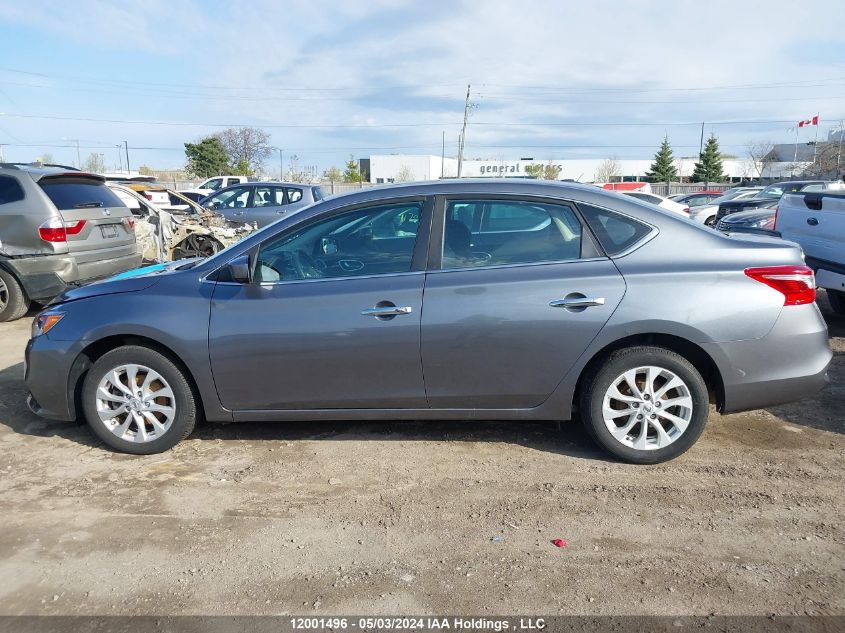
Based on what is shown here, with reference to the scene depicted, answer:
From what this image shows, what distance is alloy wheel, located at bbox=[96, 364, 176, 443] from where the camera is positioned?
4.07m

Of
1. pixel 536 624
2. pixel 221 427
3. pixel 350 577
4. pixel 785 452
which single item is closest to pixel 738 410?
pixel 785 452

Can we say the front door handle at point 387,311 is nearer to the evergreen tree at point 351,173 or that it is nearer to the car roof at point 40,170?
the car roof at point 40,170

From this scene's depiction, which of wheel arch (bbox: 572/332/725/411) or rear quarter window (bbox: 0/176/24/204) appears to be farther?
rear quarter window (bbox: 0/176/24/204)

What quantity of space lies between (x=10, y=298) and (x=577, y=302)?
22.8 feet

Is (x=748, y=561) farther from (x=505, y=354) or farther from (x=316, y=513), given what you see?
(x=316, y=513)

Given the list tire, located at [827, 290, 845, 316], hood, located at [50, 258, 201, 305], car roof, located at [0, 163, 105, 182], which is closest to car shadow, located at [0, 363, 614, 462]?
hood, located at [50, 258, 201, 305]

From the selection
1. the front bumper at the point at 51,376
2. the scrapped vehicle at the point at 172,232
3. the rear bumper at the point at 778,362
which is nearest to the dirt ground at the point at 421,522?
the front bumper at the point at 51,376

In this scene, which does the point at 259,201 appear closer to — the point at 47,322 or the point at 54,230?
the point at 54,230

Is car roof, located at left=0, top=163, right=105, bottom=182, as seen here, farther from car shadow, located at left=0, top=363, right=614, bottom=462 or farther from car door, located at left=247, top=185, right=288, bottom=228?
car door, located at left=247, top=185, right=288, bottom=228

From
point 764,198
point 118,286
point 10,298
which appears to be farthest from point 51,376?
point 764,198

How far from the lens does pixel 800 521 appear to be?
10.8 feet

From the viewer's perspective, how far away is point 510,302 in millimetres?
3744

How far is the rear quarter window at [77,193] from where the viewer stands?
755 cm

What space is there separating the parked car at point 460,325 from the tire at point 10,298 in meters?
4.17
